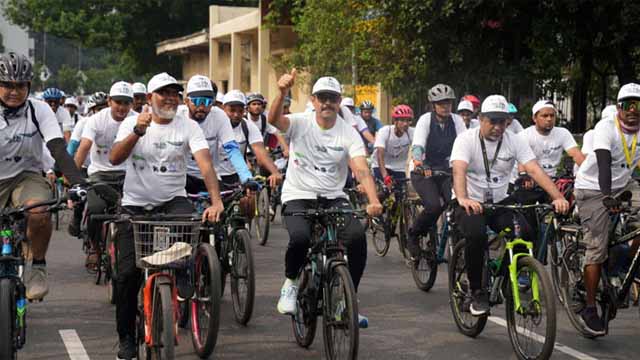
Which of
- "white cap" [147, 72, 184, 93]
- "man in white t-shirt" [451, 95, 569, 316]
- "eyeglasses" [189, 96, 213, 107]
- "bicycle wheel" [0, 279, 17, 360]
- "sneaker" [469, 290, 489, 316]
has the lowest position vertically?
"sneaker" [469, 290, 489, 316]

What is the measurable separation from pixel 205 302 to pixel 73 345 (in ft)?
4.02

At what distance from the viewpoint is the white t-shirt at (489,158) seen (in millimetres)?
8594

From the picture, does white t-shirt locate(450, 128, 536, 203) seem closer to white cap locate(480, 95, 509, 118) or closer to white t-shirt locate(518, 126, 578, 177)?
white cap locate(480, 95, 509, 118)

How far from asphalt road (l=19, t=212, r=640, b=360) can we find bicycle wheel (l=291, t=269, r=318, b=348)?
10 cm

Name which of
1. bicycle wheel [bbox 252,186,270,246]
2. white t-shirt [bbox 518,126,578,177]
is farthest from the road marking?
bicycle wheel [bbox 252,186,270,246]

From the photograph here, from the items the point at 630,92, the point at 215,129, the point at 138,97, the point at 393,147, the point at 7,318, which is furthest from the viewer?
the point at 393,147

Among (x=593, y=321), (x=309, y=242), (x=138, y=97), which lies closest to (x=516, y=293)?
(x=593, y=321)

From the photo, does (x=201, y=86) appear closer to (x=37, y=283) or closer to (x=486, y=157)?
(x=486, y=157)

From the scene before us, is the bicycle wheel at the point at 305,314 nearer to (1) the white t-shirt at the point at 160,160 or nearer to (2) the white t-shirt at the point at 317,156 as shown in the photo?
(2) the white t-shirt at the point at 317,156

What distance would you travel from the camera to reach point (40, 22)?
55406 mm

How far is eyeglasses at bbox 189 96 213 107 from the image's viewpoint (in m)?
9.13

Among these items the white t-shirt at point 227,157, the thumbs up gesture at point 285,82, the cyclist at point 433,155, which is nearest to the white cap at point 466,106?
the cyclist at point 433,155

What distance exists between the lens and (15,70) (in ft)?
23.1

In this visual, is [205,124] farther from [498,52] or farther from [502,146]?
[498,52]
